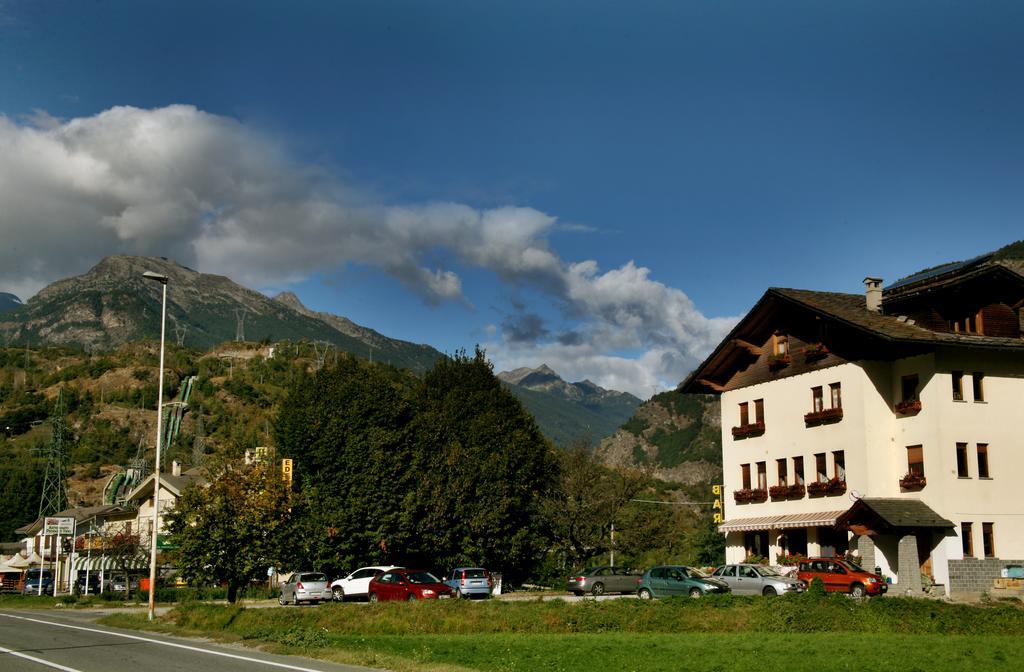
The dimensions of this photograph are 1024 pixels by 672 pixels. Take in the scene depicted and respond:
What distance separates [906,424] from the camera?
45719mm

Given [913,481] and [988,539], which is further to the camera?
[913,481]

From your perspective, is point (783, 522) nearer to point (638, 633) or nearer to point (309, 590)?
point (638, 633)

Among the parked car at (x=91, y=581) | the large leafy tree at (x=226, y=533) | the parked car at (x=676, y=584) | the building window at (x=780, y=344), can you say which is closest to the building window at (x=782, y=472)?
the building window at (x=780, y=344)

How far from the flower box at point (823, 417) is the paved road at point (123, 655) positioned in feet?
106

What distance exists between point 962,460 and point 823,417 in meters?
6.77

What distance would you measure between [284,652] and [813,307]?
3326cm

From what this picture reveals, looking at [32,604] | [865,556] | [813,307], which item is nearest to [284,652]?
[865,556]

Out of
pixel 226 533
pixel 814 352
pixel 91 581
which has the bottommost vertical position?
pixel 91 581

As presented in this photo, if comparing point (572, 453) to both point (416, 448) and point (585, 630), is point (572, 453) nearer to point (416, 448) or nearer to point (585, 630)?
point (416, 448)

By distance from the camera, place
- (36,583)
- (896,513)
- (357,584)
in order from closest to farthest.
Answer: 1. (896,513)
2. (357,584)
3. (36,583)

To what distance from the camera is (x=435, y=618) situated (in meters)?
30.0

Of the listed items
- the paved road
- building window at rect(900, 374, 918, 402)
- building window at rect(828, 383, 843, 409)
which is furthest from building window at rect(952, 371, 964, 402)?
the paved road

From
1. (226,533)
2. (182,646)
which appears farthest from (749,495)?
(182,646)

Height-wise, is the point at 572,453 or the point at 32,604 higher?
the point at 572,453
